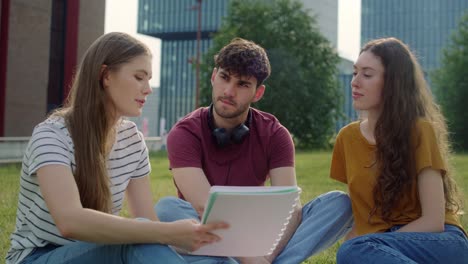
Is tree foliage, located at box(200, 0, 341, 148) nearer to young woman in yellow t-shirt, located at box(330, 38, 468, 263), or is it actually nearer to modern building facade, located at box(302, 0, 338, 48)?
young woman in yellow t-shirt, located at box(330, 38, 468, 263)

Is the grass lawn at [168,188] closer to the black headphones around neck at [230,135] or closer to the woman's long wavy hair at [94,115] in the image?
the black headphones around neck at [230,135]

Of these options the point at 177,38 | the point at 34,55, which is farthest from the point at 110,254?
the point at 177,38

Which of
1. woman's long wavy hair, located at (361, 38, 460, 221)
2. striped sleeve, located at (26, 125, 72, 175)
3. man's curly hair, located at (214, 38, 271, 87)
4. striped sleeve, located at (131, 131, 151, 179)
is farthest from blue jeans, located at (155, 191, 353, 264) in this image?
striped sleeve, located at (26, 125, 72, 175)

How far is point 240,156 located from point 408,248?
1.20 meters

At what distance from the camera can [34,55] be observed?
22828 millimetres

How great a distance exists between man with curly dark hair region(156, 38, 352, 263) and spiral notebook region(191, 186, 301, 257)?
0.75m

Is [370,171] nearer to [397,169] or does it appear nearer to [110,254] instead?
[397,169]

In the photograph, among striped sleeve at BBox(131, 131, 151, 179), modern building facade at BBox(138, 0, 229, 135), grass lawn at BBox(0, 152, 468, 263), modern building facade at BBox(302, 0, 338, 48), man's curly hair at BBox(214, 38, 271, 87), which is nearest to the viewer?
striped sleeve at BBox(131, 131, 151, 179)

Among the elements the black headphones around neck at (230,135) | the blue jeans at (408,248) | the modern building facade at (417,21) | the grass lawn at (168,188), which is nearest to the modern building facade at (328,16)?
the modern building facade at (417,21)

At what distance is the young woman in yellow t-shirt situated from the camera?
344 centimetres

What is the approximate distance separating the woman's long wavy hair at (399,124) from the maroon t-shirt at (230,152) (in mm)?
706

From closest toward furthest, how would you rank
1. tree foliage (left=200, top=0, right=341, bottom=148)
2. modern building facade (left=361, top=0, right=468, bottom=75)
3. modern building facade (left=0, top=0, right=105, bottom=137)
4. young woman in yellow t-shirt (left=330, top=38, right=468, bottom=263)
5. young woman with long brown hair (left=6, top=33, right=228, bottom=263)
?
young woman with long brown hair (left=6, top=33, right=228, bottom=263) → young woman in yellow t-shirt (left=330, top=38, right=468, bottom=263) → modern building facade (left=0, top=0, right=105, bottom=137) → tree foliage (left=200, top=0, right=341, bottom=148) → modern building facade (left=361, top=0, right=468, bottom=75)

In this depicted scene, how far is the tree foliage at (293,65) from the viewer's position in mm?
40406

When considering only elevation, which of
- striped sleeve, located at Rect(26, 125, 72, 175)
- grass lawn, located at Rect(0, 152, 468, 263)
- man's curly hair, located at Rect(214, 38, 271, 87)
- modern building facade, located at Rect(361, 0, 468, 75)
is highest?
modern building facade, located at Rect(361, 0, 468, 75)
